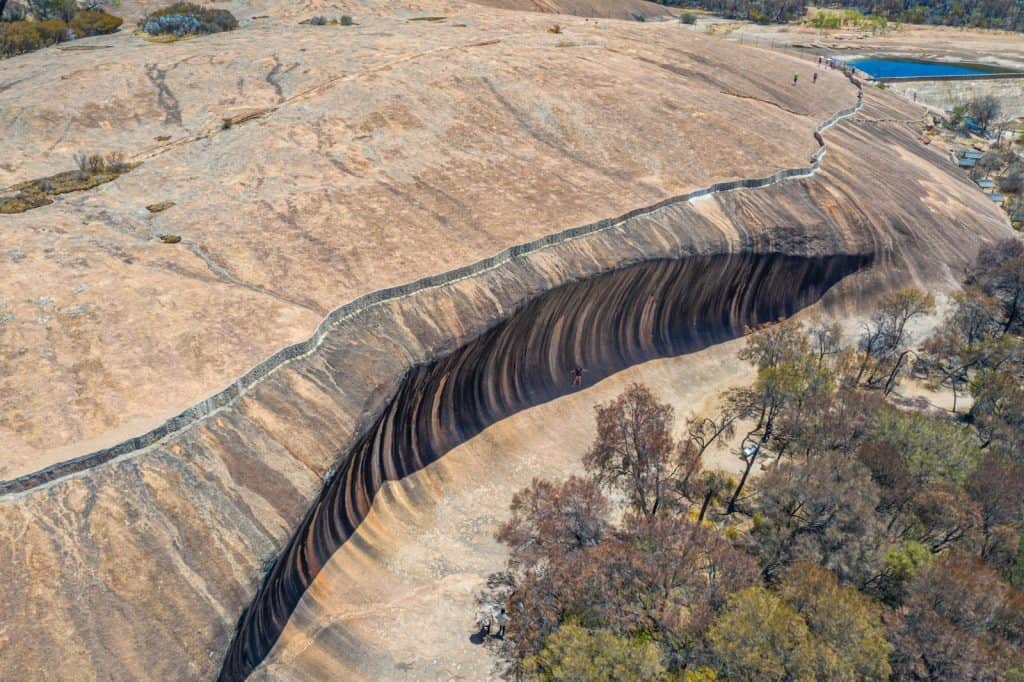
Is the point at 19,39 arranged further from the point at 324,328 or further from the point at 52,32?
the point at 324,328

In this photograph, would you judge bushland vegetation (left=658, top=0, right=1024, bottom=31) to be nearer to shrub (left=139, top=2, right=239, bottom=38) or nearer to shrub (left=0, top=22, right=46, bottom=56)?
shrub (left=139, top=2, right=239, bottom=38)

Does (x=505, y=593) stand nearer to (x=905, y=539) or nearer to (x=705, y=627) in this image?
(x=705, y=627)

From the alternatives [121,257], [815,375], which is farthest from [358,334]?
[815,375]

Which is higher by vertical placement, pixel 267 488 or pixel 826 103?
pixel 826 103

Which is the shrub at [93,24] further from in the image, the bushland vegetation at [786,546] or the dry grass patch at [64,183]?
the bushland vegetation at [786,546]

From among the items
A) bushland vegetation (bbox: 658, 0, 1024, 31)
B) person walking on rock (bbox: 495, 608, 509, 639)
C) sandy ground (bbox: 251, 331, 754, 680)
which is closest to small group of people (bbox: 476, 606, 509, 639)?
person walking on rock (bbox: 495, 608, 509, 639)

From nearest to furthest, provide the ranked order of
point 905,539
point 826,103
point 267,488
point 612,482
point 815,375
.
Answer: point 267,488, point 905,539, point 612,482, point 815,375, point 826,103

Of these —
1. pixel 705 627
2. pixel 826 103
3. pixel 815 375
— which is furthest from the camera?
pixel 826 103
